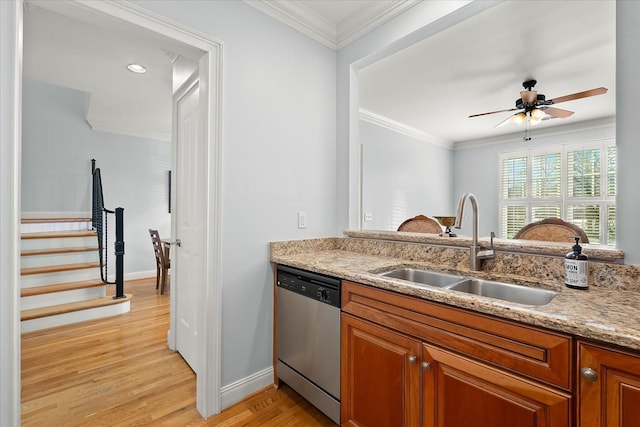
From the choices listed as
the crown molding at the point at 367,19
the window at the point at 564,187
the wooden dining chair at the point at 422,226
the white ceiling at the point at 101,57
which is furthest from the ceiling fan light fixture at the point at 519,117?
the white ceiling at the point at 101,57

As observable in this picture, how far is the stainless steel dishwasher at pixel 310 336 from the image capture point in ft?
5.40

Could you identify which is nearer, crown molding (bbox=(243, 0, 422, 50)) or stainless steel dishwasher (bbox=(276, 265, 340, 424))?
stainless steel dishwasher (bbox=(276, 265, 340, 424))

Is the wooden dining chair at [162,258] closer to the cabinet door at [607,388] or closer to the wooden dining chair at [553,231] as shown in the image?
the wooden dining chair at [553,231]

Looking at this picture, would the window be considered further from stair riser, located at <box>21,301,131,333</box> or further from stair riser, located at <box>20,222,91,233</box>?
stair riser, located at <box>20,222,91,233</box>

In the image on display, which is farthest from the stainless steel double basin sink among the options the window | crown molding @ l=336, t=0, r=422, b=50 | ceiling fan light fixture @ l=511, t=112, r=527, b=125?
the window

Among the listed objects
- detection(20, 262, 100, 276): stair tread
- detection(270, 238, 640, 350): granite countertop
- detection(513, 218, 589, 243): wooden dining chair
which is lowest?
detection(20, 262, 100, 276): stair tread

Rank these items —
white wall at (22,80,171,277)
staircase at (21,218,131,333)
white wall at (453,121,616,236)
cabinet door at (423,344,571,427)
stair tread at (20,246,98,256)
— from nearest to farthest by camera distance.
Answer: cabinet door at (423,344,571,427) < staircase at (21,218,131,333) < stair tread at (20,246,98,256) < white wall at (22,80,171,277) < white wall at (453,121,616,236)

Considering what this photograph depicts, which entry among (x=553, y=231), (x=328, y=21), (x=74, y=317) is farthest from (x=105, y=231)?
(x=553, y=231)

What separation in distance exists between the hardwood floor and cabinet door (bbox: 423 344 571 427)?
32.5 inches

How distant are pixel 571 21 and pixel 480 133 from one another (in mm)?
3519

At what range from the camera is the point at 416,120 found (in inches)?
196

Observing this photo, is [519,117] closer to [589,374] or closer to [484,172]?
[484,172]

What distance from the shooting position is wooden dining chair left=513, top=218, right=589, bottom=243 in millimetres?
2084

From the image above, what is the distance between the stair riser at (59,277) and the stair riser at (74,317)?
1.85 ft
